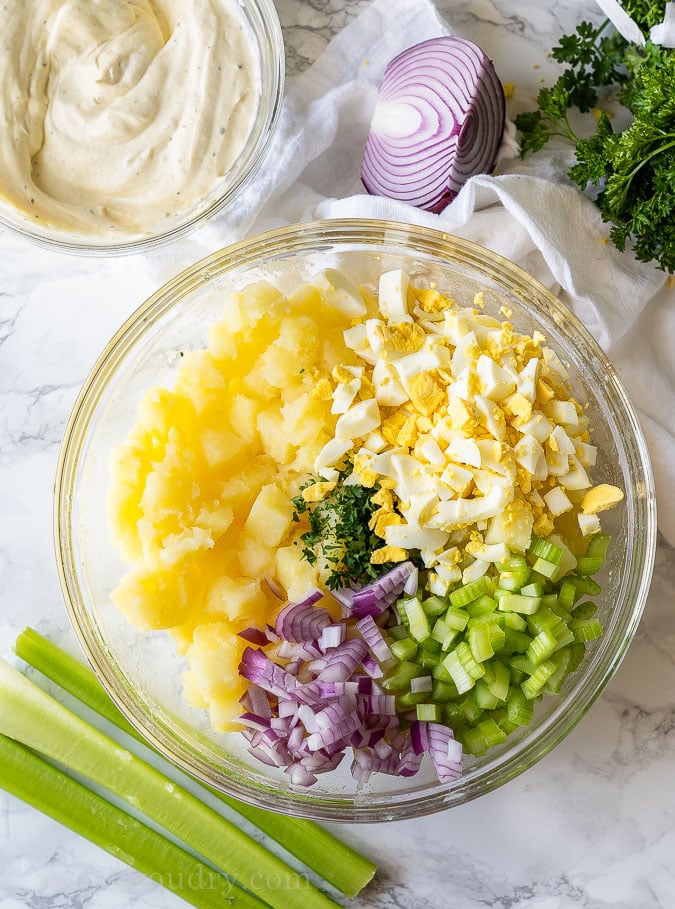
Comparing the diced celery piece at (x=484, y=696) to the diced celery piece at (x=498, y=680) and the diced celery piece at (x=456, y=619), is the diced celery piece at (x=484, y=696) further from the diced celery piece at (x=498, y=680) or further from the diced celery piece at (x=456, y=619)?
the diced celery piece at (x=456, y=619)

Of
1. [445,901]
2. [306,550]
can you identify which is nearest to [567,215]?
[306,550]

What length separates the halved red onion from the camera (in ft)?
6.63

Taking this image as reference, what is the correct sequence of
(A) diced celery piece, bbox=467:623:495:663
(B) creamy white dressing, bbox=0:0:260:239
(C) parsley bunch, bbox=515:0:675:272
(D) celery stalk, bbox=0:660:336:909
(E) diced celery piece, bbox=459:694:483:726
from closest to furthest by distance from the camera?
(A) diced celery piece, bbox=467:623:495:663 < (E) diced celery piece, bbox=459:694:483:726 < (C) parsley bunch, bbox=515:0:675:272 < (B) creamy white dressing, bbox=0:0:260:239 < (D) celery stalk, bbox=0:660:336:909

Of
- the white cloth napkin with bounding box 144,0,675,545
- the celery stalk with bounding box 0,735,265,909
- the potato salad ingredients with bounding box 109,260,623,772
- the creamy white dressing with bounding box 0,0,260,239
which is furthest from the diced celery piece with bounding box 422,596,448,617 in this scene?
the creamy white dressing with bounding box 0,0,260,239

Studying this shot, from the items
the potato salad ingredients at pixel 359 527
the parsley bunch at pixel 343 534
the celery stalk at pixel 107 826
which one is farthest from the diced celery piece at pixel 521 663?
the celery stalk at pixel 107 826

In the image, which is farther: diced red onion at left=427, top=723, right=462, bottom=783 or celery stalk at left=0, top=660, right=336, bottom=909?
celery stalk at left=0, top=660, right=336, bottom=909

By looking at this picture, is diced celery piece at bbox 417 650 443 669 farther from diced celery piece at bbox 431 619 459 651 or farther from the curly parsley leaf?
the curly parsley leaf

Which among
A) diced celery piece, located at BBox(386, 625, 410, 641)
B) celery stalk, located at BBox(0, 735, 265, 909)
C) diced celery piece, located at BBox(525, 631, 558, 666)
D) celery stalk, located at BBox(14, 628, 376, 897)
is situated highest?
diced celery piece, located at BBox(525, 631, 558, 666)

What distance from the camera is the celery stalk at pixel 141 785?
2090 millimetres

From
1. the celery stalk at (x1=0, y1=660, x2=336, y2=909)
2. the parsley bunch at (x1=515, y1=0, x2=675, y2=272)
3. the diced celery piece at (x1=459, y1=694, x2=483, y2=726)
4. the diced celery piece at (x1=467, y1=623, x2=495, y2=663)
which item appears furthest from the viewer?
the celery stalk at (x1=0, y1=660, x2=336, y2=909)

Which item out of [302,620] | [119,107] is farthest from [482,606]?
[119,107]

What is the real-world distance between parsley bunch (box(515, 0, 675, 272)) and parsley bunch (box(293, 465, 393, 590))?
909 millimetres

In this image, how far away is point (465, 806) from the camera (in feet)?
7.08

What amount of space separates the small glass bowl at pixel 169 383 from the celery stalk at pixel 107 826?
39cm
